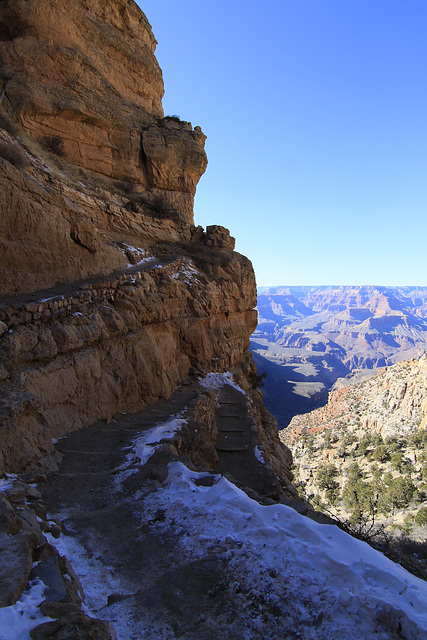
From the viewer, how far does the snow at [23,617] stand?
114 inches

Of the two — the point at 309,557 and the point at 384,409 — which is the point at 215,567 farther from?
the point at 384,409

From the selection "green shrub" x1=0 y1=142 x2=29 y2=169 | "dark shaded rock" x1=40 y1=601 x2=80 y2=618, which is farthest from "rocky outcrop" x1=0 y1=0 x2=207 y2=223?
"dark shaded rock" x1=40 y1=601 x2=80 y2=618

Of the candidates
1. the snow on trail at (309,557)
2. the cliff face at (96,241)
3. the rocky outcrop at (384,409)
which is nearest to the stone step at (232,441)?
the cliff face at (96,241)

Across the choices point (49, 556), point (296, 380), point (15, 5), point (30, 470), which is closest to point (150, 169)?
point (15, 5)

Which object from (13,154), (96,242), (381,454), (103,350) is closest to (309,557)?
(103,350)

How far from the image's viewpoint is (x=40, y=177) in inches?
470

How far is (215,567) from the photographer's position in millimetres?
4801

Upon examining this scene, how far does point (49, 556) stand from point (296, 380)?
156 m

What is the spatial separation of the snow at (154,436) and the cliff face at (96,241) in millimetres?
1550

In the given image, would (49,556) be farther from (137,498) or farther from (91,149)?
(91,149)

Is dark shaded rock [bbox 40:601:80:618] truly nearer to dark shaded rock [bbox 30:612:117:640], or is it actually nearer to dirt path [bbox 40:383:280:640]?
dark shaded rock [bbox 30:612:117:640]

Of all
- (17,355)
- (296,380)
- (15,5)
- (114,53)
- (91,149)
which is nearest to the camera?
(17,355)

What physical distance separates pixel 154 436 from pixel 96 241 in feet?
23.2

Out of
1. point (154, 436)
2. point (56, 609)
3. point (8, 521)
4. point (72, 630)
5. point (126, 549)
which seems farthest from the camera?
point (154, 436)
